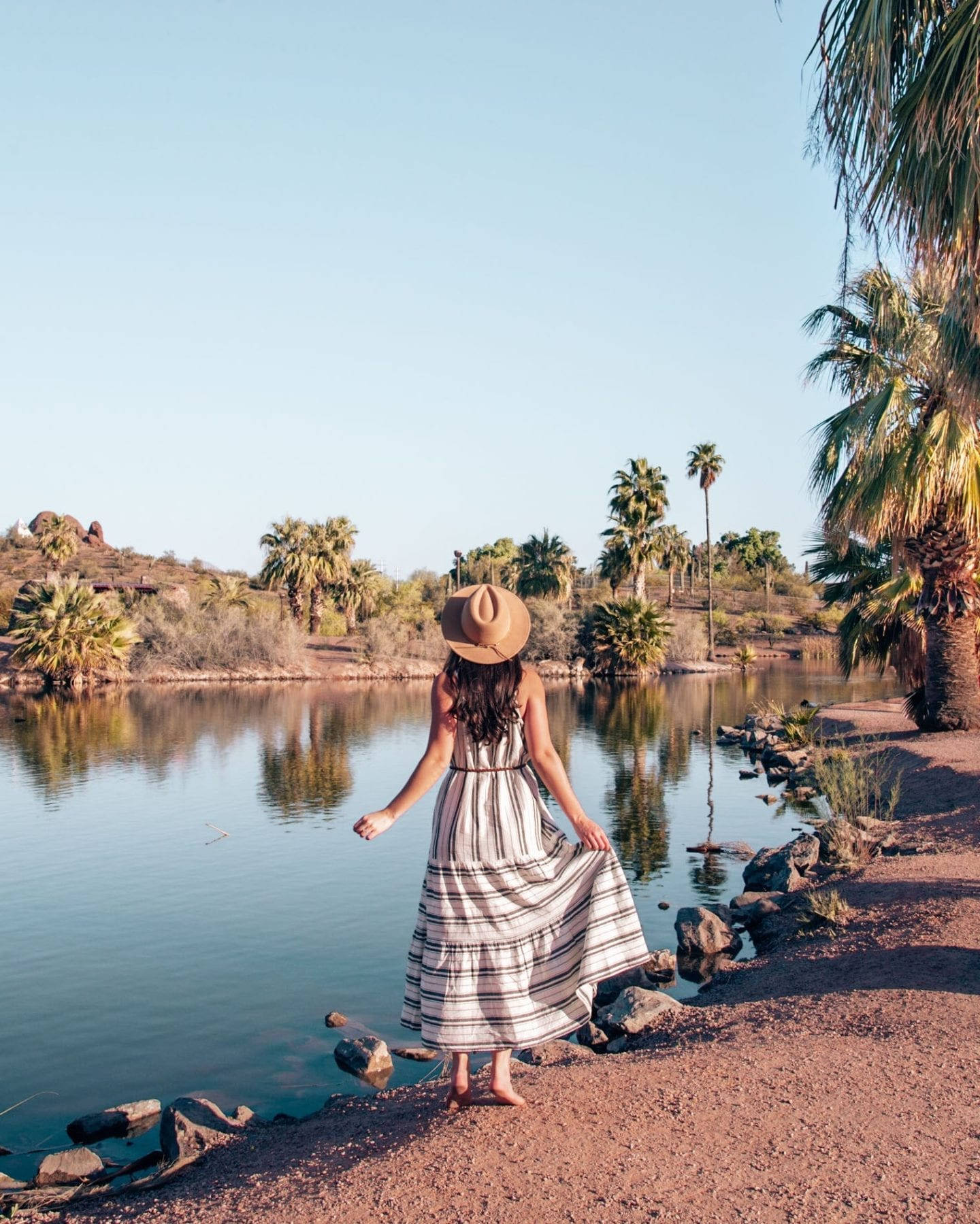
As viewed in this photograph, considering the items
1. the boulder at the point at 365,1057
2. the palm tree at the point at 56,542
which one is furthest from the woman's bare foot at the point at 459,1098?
the palm tree at the point at 56,542

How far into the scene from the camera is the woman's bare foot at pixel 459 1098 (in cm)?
503

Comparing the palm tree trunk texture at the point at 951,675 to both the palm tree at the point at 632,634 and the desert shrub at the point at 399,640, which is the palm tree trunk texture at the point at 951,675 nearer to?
the palm tree at the point at 632,634

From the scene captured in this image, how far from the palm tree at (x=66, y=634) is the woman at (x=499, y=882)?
4404 centimetres

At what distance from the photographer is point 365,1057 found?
7668 mm

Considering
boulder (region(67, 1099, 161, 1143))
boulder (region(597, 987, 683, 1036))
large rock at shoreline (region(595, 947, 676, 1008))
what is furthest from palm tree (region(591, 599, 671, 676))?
boulder (region(67, 1099, 161, 1143))

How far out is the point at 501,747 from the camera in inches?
195

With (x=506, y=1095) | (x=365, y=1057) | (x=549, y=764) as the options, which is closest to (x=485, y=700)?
(x=549, y=764)

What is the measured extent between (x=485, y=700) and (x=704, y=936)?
20.4 ft

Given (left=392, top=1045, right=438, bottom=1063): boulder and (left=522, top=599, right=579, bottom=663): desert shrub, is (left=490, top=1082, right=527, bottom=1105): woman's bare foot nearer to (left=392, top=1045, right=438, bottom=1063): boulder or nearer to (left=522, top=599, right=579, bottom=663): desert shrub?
(left=392, top=1045, right=438, bottom=1063): boulder

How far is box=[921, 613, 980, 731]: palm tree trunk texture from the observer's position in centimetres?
1906

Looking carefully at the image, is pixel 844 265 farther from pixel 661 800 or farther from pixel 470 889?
pixel 661 800

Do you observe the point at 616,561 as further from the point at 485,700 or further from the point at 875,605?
the point at 485,700

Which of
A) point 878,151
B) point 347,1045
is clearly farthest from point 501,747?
point 878,151

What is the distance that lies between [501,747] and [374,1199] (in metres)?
1.87
